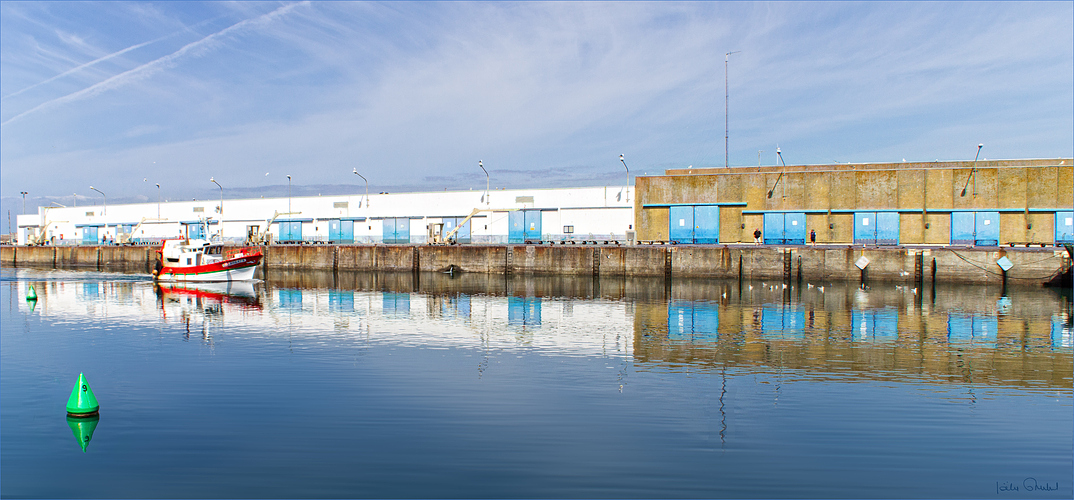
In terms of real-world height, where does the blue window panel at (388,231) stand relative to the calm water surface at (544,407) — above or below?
above

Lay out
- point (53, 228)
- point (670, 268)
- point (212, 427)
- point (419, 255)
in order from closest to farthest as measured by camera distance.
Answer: point (212, 427)
point (670, 268)
point (419, 255)
point (53, 228)

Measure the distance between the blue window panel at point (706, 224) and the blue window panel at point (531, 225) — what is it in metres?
17.1

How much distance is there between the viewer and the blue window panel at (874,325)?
20.2 m

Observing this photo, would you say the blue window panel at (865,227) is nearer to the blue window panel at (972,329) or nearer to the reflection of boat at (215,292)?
the blue window panel at (972,329)

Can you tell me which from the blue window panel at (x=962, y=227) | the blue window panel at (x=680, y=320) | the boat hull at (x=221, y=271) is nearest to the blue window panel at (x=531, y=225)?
the boat hull at (x=221, y=271)

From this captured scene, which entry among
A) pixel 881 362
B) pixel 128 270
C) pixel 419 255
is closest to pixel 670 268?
pixel 419 255

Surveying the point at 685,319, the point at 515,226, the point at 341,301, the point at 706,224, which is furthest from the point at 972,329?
the point at 515,226

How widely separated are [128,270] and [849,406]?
73763 millimetres

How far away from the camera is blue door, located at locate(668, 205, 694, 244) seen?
53562 mm

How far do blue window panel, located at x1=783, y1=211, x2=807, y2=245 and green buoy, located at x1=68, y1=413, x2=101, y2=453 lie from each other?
157 ft

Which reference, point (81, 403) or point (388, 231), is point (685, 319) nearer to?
point (81, 403)

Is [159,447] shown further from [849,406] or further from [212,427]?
[849,406]

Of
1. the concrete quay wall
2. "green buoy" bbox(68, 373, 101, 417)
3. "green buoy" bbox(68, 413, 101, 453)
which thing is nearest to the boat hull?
the concrete quay wall

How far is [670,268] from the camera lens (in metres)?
47.9
